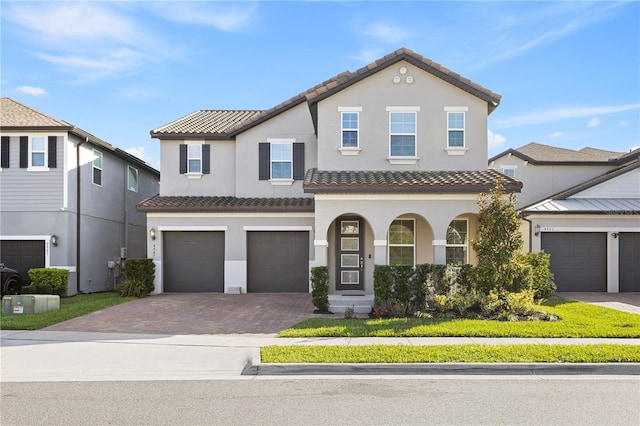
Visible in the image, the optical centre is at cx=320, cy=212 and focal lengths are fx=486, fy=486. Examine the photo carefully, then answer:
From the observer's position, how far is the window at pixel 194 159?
18984 millimetres

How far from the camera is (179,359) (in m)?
8.60

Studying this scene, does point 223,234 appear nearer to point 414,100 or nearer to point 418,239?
point 418,239

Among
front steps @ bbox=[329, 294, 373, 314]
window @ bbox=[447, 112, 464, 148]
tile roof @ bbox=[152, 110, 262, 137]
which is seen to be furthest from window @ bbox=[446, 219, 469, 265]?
tile roof @ bbox=[152, 110, 262, 137]

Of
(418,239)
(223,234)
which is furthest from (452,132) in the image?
(223,234)

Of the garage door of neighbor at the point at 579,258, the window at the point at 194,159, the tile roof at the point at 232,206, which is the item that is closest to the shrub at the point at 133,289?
the tile roof at the point at 232,206

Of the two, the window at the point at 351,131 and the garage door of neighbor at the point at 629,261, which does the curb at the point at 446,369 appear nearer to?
the window at the point at 351,131

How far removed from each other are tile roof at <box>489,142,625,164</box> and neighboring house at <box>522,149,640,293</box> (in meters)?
8.13

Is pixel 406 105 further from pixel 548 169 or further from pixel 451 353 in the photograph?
pixel 548 169

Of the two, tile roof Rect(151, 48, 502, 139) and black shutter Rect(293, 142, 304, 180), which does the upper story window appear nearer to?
tile roof Rect(151, 48, 502, 139)

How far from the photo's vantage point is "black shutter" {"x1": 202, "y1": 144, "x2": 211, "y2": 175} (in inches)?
746

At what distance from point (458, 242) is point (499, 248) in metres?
3.43

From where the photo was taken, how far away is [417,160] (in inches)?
599

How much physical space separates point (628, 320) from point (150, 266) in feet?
48.0

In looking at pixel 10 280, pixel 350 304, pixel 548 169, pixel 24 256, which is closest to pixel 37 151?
pixel 24 256
